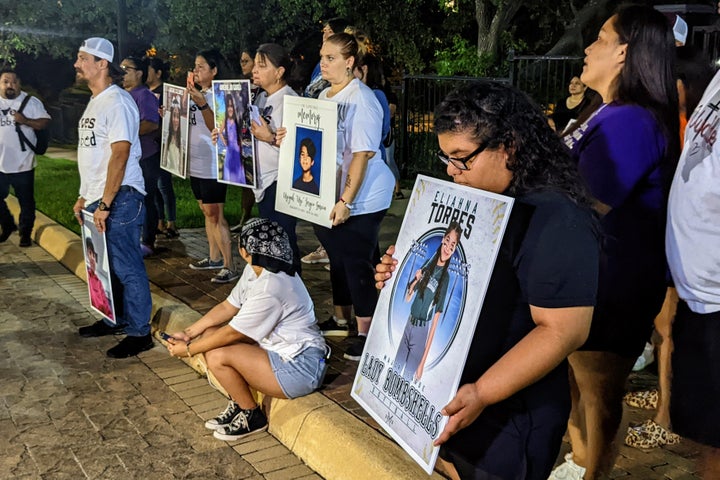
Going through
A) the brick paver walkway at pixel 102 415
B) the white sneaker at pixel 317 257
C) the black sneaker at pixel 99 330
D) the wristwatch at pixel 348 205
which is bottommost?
the brick paver walkway at pixel 102 415

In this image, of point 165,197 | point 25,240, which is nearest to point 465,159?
point 165,197

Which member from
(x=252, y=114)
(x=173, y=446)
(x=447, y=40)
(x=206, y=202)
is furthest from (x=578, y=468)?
(x=447, y=40)

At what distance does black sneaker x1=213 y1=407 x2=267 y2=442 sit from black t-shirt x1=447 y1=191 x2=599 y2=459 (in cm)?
234

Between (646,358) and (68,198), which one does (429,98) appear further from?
(646,358)

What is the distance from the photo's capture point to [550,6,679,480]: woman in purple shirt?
9.64ft

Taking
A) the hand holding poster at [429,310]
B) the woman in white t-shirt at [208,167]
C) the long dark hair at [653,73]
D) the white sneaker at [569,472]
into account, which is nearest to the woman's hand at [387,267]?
the hand holding poster at [429,310]

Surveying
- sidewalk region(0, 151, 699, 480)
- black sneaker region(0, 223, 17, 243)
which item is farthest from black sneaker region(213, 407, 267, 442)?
black sneaker region(0, 223, 17, 243)

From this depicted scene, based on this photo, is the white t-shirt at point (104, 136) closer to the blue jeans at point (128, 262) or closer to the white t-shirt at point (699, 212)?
the blue jeans at point (128, 262)

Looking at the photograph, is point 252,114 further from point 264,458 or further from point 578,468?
point 578,468

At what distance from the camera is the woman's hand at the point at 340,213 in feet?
16.9

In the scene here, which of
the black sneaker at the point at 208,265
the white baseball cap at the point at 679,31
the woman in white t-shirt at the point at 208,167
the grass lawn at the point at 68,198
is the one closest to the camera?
the white baseball cap at the point at 679,31

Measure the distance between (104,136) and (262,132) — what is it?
3.66 feet

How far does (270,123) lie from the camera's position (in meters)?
6.15

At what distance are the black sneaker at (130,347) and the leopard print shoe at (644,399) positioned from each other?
3397mm
